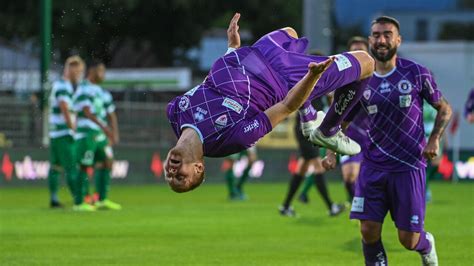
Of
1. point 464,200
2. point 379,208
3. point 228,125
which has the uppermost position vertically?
point 228,125

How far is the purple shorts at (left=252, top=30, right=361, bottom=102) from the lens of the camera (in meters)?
9.56

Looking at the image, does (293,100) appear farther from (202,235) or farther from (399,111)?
(202,235)

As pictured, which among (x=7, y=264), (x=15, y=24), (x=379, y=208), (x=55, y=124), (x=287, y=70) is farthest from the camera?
(x=15, y=24)

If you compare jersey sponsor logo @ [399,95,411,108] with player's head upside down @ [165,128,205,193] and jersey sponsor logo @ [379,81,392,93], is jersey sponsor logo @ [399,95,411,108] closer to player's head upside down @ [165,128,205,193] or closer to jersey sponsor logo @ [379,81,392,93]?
jersey sponsor logo @ [379,81,392,93]

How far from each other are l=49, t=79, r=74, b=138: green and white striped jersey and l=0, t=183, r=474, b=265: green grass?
130cm

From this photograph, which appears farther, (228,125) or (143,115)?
(143,115)

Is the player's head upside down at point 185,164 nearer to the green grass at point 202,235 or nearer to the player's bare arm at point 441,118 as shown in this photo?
the player's bare arm at point 441,118

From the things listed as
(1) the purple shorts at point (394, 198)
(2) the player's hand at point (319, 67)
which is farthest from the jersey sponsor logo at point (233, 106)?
(1) the purple shorts at point (394, 198)

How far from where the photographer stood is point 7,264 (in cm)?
1212

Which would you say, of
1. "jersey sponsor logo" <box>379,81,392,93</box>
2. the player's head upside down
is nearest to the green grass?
"jersey sponsor logo" <box>379,81,392,93</box>

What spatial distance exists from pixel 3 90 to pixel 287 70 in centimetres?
1911

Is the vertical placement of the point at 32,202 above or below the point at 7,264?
below

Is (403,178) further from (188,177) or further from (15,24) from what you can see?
(15,24)

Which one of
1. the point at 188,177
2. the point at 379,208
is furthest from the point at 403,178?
the point at 188,177
